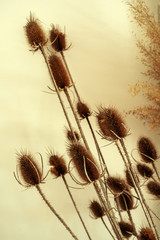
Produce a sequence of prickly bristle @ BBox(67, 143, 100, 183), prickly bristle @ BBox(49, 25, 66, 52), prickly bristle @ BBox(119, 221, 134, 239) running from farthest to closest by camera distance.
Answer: prickly bristle @ BBox(49, 25, 66, 52), prickly bristle @ BBox(119, 221, 134, 239), prickly bristle @ BBox(67, 143, 100, 183)

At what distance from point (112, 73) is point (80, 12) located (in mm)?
427

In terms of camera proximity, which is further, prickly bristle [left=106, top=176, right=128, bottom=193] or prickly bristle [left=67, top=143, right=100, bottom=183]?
prickly bristle [left=106, top=176, right=128, bottom=193]

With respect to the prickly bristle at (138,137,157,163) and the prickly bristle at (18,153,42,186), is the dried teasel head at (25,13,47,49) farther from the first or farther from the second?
the prickly bristle at (138,137,157,163)

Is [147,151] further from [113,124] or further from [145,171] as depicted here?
[113,124]

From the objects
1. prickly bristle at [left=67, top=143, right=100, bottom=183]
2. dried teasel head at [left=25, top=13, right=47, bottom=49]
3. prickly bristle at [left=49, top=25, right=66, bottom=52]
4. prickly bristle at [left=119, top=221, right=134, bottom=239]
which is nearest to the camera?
prickly bristle at [left=67, top=143, right=100, bottom=183]

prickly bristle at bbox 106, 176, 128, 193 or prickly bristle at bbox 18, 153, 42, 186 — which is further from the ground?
prickly bristle at bbox 18, 153, 42, 186

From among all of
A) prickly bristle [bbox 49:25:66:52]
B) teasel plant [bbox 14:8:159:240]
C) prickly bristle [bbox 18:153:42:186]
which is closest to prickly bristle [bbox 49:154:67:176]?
teasel plant [bbox 14:8:159:240]

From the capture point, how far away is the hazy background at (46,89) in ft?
3.92

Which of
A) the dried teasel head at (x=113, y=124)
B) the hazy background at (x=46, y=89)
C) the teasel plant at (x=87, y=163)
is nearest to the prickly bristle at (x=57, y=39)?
the teasel plant at (x=87, y=163)

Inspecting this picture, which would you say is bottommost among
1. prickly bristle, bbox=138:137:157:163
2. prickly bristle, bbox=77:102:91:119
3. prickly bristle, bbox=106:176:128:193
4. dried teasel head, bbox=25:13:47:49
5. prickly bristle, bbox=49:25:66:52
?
prickly bristle, bbox=106:176:128:193

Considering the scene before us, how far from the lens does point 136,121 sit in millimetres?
1628

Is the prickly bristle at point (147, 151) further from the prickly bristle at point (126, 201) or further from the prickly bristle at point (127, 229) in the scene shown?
the prickly bristle at point (127, 229)

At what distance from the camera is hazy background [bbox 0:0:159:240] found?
47.0 inches

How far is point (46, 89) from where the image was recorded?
1.32 m
